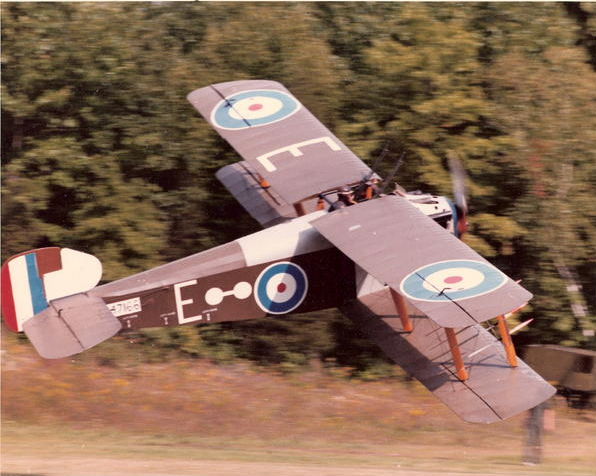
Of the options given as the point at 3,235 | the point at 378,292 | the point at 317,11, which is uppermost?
the point at 317,11

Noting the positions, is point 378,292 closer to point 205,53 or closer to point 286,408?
point 286,408

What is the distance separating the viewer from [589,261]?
15328 millimetres

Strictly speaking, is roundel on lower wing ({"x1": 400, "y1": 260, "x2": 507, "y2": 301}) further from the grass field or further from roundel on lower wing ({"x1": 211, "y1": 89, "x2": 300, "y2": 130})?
roundel on lower wing ({"x1": 211, "y1": 89, "x2": 300, "y2": 130})

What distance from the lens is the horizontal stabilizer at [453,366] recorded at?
10.9 m

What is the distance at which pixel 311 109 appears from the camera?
15836mm

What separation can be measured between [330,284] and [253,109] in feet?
9.27

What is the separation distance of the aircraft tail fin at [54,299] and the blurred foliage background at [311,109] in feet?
12.2

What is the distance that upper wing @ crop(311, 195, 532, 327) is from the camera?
9.95 meters

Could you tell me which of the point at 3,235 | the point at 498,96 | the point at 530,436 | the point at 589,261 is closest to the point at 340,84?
the point at 498,96

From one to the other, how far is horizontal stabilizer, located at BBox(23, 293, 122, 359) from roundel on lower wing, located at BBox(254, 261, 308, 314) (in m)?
1.69

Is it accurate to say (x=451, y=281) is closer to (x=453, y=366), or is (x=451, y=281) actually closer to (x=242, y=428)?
(x=453, y=366)

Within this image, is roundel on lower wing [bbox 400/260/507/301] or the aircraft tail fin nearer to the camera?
roundel on lower wing [bbox 400/260/507/301]

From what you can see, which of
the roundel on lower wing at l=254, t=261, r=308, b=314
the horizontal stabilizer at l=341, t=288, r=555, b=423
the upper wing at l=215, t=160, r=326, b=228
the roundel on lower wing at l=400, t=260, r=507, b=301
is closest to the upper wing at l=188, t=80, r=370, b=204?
the upper wing at l=215, t=160, r=326, b=228

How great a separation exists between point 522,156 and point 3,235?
24.9ft
